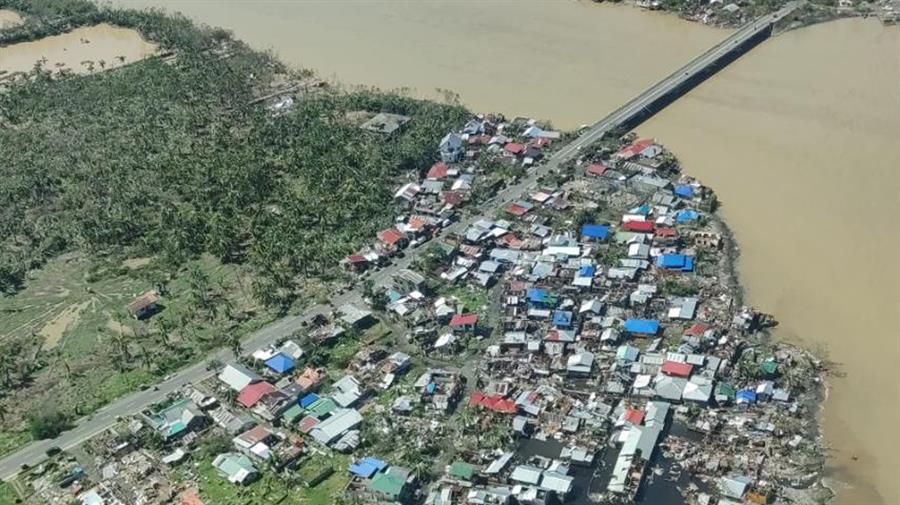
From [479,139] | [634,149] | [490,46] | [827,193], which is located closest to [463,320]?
[479,139]

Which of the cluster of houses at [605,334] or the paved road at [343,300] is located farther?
the paved road at [343,300]

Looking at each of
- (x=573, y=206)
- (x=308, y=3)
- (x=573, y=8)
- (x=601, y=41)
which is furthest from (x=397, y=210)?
(x=308, y=3)

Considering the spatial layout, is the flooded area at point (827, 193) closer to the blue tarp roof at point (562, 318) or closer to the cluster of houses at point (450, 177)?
the cluster of houses at point (450, 177)

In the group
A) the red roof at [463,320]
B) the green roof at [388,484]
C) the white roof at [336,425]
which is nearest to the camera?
the green roof at [388,484]

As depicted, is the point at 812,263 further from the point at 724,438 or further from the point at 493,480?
Result: the point at 493,480

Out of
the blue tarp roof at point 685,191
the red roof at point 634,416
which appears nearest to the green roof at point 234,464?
the red roof at point 634,416

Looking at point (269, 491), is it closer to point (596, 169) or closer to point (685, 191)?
A: point (596, 169)

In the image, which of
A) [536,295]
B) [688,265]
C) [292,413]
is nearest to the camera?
[292,413]
